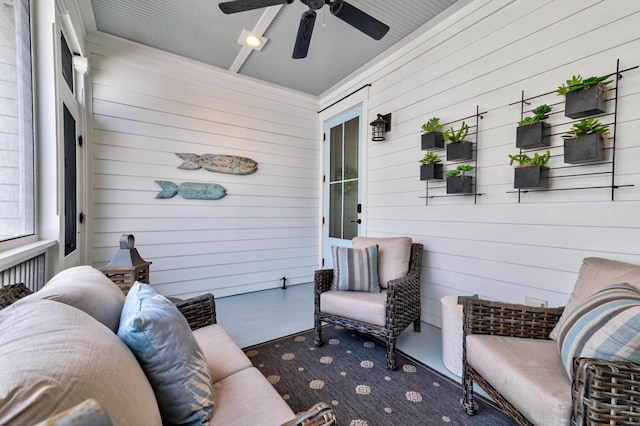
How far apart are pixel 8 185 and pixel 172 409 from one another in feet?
4.72

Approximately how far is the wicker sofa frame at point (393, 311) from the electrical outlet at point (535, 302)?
775 mm

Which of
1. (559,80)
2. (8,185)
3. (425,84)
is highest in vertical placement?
(425,84)

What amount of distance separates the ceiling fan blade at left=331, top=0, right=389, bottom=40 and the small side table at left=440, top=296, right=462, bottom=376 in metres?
2.10

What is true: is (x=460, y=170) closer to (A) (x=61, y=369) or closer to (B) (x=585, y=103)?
(B) (x=585, y=103)

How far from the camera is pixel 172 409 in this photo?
84 centimetres

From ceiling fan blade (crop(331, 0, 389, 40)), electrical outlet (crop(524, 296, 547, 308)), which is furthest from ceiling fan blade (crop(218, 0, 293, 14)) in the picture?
electrical outlet (crop(524, 296, 547, 308))

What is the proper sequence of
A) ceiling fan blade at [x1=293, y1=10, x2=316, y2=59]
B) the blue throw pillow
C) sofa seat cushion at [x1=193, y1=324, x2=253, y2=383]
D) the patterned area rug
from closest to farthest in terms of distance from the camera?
the blue throw pillow, sofa seat cushion at [x1=193, y1=324, x2=253, y2=383], the patterned area rug, ceiling fan blade at [x1=293, y1=10, x2=316, y2=59]

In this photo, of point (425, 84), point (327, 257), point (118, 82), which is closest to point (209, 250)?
point (327, 257)

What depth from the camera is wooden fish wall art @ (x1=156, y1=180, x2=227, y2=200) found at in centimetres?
317

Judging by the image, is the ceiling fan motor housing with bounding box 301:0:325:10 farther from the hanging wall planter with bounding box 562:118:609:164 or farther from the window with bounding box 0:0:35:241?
the hanging wall planter with bounding box 562:118:609:164

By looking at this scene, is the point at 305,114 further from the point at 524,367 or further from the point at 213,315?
the point at 524,367

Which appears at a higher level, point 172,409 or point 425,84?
point 425,84

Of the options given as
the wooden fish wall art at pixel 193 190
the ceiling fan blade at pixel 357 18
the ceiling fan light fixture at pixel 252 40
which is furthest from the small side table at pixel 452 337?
the ceiling fan light fixture at pixel 252 40

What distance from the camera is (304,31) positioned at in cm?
208
